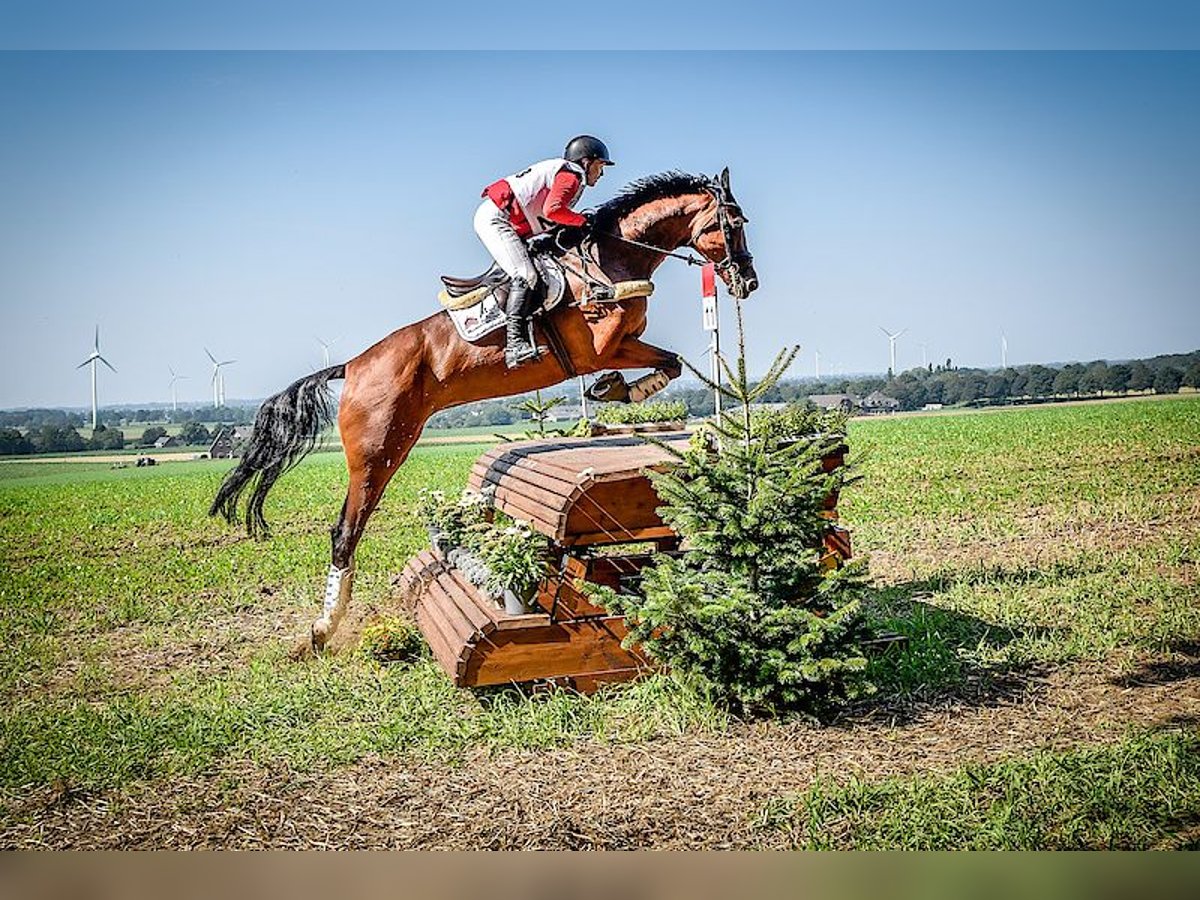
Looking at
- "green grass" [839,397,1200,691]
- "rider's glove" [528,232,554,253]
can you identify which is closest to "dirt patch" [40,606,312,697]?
"rider's glove" [528,232,554,253]

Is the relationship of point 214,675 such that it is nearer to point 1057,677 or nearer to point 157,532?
point 1057,677

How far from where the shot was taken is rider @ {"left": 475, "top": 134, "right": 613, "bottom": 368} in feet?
13.9

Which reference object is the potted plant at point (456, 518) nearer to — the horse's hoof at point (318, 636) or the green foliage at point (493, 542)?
the green foliage at point (493, 542)

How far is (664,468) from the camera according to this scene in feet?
12.1

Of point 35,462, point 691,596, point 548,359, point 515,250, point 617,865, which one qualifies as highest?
point 515,250

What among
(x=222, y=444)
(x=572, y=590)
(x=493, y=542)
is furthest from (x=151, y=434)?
(x=572, y=590)

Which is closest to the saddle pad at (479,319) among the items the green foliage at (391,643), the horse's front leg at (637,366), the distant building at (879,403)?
the horse's front leg at (637,366)

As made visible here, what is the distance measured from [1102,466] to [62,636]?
7.30 meters

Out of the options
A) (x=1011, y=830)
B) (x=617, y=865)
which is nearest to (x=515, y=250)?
(x=617, y=865)

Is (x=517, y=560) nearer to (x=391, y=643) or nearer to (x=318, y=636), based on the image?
(x=391, y=643)

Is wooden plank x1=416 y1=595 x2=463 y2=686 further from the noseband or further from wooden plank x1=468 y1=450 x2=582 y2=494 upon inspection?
the noseband

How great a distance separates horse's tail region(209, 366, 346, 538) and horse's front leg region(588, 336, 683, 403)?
131 centimetres

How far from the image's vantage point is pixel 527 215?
4.41 m

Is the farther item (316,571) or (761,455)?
(316,571)
